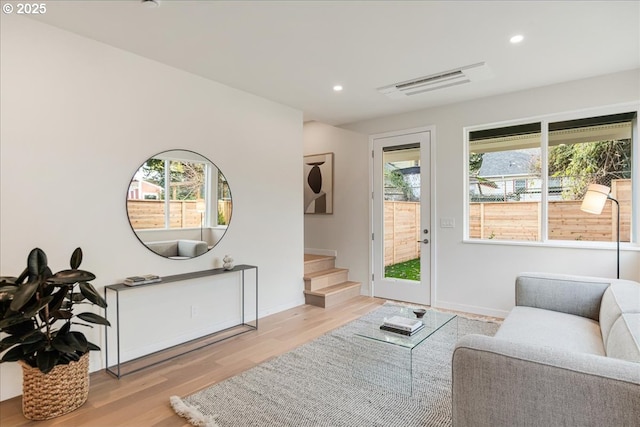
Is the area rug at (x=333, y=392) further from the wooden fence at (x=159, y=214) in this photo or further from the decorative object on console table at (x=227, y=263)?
the wooden fence at (x=159, y=214)

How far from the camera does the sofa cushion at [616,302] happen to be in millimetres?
1997

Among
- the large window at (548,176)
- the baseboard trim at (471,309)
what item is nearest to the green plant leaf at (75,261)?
the baseboard trim at (471,309)

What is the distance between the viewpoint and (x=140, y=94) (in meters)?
3.00

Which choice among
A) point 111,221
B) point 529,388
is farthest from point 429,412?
point 111,221

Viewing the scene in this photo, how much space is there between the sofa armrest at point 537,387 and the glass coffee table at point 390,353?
0.84 m

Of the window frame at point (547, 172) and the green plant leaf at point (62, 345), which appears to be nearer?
the green plant leaf at point (62, 345)

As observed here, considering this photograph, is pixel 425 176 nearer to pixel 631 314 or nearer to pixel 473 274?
pixel 473 274

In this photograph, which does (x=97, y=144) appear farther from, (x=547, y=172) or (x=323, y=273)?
(x=547, y=172)

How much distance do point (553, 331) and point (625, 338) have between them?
2.12 feet

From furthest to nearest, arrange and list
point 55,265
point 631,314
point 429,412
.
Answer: point 55,265 → point 429,412 → point 631,314

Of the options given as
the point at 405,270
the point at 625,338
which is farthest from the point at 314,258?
the point at 625,338

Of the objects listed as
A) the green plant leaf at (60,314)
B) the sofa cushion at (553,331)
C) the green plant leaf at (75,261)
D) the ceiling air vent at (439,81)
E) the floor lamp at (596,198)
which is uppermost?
the ceiling air vent at (439,81)

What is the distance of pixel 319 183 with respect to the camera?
555 cm

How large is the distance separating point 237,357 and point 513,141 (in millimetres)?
3771
